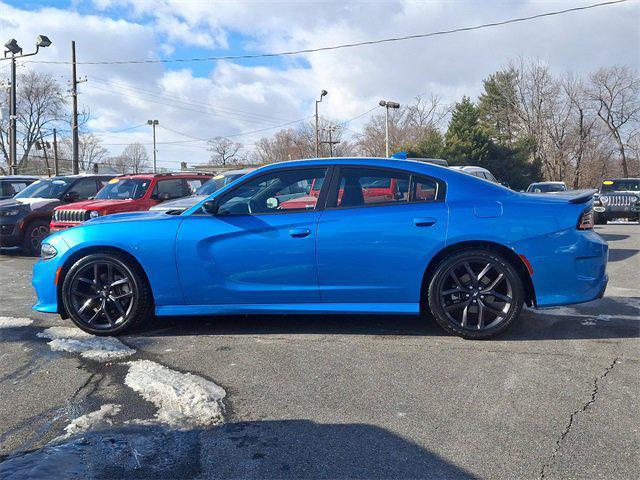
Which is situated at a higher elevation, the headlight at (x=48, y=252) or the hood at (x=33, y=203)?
the hood at (x=33, y=203)

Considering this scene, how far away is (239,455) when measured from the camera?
2.88 meters

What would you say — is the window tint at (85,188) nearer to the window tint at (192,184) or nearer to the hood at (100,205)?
the hood at (100,205)

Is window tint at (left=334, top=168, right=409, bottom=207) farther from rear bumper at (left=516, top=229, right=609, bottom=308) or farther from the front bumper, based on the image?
the front bumper

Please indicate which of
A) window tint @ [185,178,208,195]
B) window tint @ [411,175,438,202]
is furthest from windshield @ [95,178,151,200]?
window tint @ [411,175,438,202]

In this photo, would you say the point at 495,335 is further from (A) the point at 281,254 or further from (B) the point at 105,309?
(B) the point at 105,309

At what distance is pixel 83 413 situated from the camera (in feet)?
11.2

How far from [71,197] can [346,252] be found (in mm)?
9645

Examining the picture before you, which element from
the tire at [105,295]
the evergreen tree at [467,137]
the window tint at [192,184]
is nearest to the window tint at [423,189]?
the tire at [105,295]

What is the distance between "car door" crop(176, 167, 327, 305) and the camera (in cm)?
476

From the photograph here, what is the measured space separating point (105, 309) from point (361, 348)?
2.32 metres

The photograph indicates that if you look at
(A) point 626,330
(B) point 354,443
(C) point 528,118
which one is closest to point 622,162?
(C) point 528,118

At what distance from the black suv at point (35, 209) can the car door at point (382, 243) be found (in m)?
9.26

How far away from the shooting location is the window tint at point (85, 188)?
1266 centimetres

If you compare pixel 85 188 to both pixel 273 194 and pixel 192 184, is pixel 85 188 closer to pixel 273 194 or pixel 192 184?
pixel 192 184
